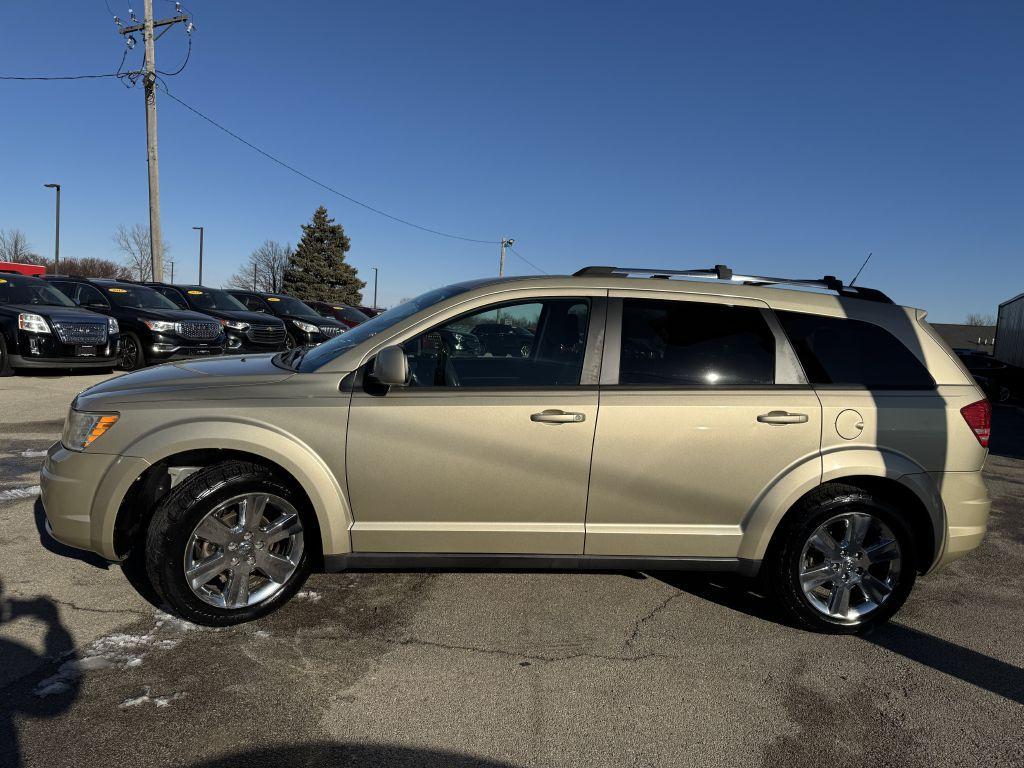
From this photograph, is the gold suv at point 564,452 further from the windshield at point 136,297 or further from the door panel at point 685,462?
the windshield at point 136,297

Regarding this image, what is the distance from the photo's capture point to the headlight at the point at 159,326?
1210cm

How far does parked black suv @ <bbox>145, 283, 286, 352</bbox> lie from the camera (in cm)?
1463

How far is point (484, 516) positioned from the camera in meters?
3.20

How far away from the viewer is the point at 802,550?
3328mm

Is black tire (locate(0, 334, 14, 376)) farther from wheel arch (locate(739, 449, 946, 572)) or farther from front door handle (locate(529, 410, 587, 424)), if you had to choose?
wheel arch (locate(739, 449, 946, 572))

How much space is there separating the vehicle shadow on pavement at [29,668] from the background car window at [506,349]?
1.87 metres

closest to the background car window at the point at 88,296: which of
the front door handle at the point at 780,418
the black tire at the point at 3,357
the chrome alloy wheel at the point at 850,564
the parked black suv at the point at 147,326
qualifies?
the parked black suv at the point at 147,326

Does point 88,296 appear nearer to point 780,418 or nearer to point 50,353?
point 50,353

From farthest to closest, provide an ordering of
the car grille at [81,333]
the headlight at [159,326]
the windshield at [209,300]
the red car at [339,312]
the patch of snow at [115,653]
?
1. the red car at [339,312]
2. the windshield at [209,300]
3. the headlight at [159,326]
4. the car grille at [81,333]
5. the patch of snow at [115,653]

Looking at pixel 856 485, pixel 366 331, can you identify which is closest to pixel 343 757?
pixel 366 331

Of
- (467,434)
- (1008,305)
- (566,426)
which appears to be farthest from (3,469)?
(1008,305)

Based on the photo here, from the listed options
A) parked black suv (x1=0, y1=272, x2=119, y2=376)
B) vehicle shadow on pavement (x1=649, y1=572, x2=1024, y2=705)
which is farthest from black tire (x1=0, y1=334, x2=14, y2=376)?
vehicle shadow on pavement (x1=649, y1=572, x2=1024, y2=705)

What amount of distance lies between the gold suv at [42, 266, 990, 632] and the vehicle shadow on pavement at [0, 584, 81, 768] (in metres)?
0.38

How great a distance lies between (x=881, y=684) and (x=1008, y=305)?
21.5 metres
